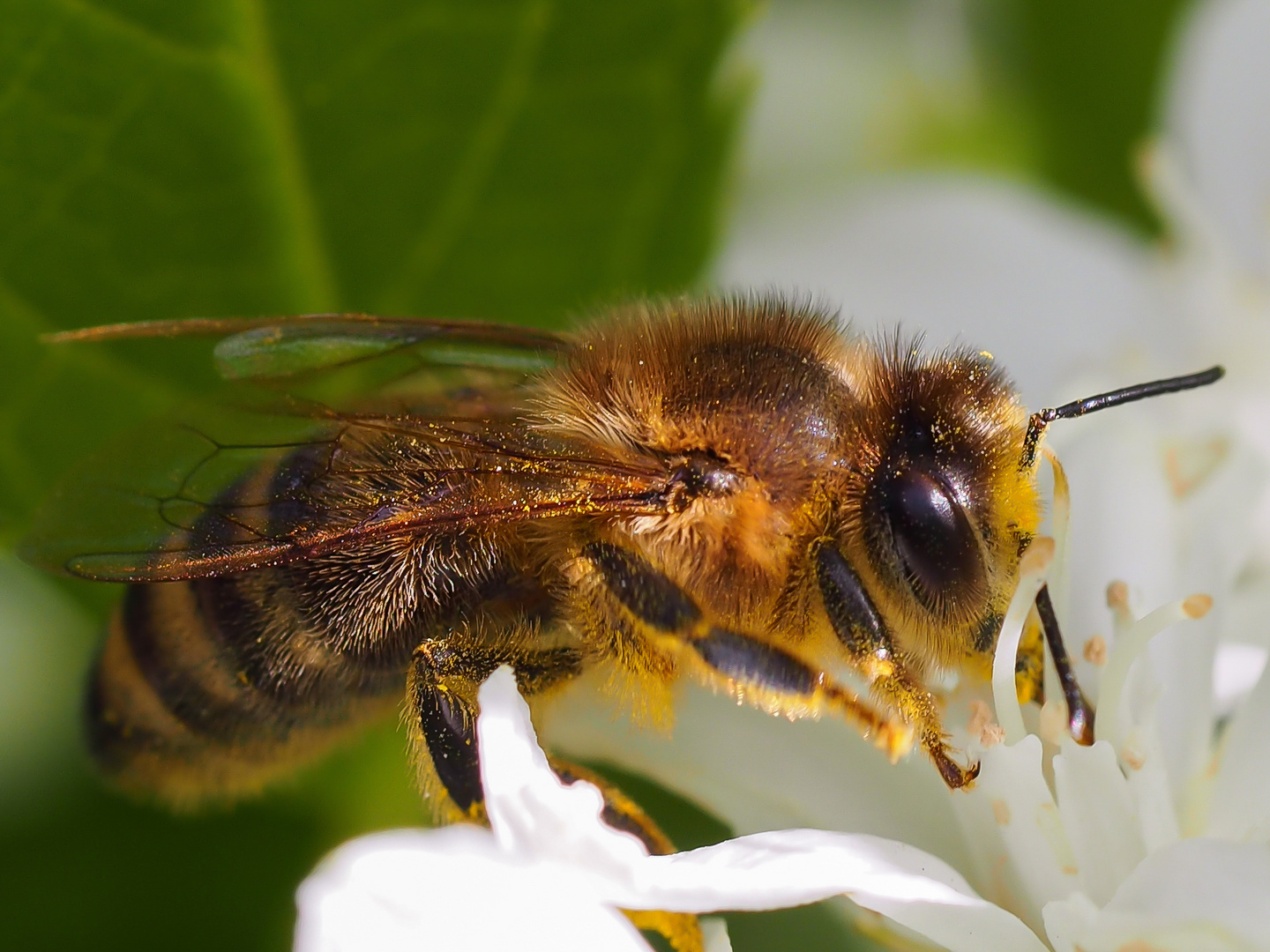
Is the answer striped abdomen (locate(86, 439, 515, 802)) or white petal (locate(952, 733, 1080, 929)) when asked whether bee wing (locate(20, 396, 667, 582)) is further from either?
white petal (locate(952, 733, 1080, 929))

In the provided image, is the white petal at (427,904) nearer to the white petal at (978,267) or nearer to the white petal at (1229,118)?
the white petal at (978,267)

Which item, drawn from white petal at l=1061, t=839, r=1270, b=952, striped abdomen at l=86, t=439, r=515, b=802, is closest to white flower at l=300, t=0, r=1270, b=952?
white petal at l=1061, t=839, r=1270, b=952

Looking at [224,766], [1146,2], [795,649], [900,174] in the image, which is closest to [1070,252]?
[900,174]

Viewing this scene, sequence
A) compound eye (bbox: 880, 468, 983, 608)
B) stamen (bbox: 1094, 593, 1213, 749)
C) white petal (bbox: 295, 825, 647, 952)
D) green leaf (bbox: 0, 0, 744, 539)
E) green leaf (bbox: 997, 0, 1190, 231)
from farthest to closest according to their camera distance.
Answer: green leaf (bbox: 997, 0, 1190, 231) → green leaf (bbox: 0, 0, 744, 539) → stamen (bbox: 1094, 593, 1213, 749) → compound eye (bbox: 880, 468, 983, 608) → white petal (bbox: 295, 825, 647, 952)

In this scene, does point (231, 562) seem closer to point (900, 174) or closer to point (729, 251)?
point (729, 251)

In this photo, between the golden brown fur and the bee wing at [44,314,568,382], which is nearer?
the golden brown fur

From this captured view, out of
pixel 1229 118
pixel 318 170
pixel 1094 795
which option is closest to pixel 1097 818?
pixel 1094 795

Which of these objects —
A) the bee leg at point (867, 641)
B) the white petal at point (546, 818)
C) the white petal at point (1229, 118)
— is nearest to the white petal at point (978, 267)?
the white petal at point (1229, 118)
